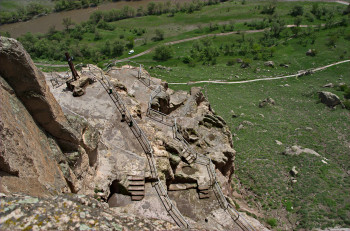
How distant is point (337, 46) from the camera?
235ft

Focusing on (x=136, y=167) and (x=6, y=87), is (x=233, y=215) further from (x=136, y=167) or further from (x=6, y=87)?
(x=6, y=87)

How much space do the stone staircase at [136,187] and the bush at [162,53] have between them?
211 feet

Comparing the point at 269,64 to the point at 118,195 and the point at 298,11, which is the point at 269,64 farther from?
the point at 118,195

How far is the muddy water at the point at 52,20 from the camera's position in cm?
10369

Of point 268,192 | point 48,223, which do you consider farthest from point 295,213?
point 48,223

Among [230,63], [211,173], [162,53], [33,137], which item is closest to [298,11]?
[230,63]

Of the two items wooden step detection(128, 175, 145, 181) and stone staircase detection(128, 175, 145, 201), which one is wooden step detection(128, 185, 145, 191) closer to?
stone staircase detection(128, 175, 145, 201)

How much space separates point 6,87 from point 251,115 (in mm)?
38231

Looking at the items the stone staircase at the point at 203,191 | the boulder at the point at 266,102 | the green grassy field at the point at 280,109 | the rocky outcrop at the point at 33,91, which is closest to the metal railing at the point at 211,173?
the stone staircase at the point at 203,191

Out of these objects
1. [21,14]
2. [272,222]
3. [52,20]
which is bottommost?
[272,222]

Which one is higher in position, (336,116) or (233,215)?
(233,215)

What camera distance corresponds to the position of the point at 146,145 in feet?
64.2

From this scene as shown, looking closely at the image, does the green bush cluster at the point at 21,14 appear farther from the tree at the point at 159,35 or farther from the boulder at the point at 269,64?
the boulder at the point at 269,64

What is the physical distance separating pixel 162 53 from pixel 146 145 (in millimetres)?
61276
